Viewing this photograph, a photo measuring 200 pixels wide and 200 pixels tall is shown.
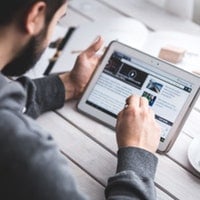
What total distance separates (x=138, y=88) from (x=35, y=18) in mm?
376

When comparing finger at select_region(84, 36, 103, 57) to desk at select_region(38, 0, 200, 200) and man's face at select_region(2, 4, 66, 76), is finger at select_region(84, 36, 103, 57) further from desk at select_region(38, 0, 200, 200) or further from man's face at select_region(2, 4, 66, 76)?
man's face at select_region(2, 4, 66, 76)

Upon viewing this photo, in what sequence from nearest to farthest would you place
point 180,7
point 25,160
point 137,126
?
point 25,160 → point 137,126 → point 180,7

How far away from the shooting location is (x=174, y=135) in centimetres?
102

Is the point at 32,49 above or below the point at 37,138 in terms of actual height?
above

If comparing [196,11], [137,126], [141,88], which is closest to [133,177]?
[137,126]

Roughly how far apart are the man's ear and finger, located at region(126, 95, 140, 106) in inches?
11.8

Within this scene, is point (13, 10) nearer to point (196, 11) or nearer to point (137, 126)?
point (137, 126)

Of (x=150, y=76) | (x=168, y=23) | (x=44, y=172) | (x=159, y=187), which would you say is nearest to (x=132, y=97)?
(x=150, y=76)

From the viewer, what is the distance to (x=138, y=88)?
3.51 ft

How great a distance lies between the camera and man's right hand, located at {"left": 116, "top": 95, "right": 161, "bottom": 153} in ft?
3.15

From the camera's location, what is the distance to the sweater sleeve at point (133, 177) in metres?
0.84

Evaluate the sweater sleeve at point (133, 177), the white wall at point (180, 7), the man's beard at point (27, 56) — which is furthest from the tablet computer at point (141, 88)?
the white wall at point (180, 7)

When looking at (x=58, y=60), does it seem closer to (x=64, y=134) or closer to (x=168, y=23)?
(x=64, y=134)

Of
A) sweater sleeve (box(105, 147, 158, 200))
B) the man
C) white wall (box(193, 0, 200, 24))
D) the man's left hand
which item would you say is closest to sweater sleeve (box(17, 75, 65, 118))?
the man's left hand
